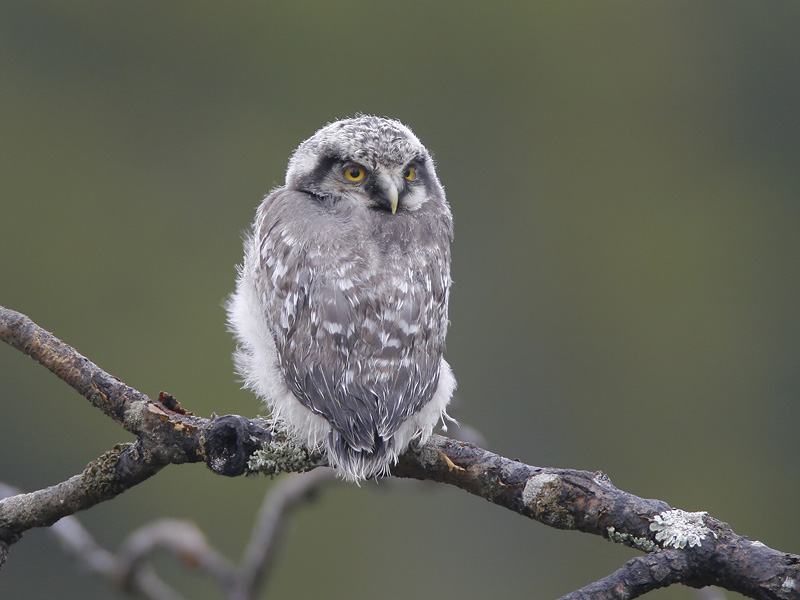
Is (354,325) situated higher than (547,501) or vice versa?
(354,325)

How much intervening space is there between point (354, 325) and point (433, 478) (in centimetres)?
46

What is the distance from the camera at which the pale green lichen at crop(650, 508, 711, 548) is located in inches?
66.1

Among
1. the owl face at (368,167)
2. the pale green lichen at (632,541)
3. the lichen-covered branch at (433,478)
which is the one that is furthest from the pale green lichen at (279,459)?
the owl face at (368,167)

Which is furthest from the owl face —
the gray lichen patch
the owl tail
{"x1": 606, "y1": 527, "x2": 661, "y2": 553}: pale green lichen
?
{"x1": 606, "y1": 527, "x2": 661, "y2": 553}: pale green lichen

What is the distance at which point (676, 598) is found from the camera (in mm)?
8133

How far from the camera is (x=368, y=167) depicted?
293 centimetres

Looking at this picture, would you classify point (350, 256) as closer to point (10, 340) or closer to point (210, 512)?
point (10, 340)

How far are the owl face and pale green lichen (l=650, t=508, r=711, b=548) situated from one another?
1.37 meters

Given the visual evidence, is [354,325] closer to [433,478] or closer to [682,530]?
[433,478]

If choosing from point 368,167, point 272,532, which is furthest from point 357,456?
point 272,532

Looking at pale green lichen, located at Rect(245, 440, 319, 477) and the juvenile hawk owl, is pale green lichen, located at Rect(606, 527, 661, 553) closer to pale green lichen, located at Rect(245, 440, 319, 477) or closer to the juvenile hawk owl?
the juvenile hawk owl

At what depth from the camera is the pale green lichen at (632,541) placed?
70.2 inches

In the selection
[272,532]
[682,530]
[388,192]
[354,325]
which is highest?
[388,192]

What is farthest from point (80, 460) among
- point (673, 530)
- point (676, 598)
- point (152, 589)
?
point (673, 530)
